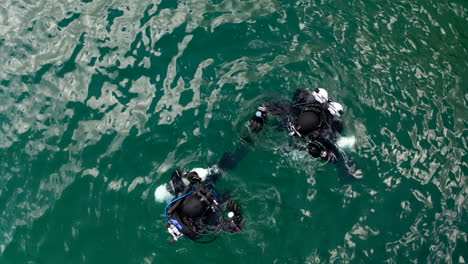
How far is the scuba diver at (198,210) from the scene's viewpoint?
9.41 meters

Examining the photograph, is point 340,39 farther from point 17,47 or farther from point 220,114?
point 17,47

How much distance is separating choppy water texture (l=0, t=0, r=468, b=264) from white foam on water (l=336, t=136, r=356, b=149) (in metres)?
0.15

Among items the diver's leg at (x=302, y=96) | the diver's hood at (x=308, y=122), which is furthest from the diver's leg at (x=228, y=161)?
the diver's leg at (x=302, y=96)

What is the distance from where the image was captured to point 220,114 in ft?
38.0

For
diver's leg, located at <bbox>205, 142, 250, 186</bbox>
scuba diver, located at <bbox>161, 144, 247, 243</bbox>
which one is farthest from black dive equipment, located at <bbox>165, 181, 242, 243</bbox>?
diver's leg, located at <bbox>205, 142, 250, 186</bbox>

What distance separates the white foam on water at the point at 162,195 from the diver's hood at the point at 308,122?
3456mm

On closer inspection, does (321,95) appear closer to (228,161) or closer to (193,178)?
(228,161)

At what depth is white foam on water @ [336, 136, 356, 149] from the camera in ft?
37.3

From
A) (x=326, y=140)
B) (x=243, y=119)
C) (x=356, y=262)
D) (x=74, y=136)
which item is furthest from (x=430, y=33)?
(x=74, y=136)

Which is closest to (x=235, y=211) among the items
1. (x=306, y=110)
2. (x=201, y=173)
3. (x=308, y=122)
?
(x=201, y=173)

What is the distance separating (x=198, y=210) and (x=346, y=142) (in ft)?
14.3

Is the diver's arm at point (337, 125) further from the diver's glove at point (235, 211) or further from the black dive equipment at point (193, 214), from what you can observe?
the black dive equipment at point (193, 214)

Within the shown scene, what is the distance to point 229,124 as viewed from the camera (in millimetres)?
11492

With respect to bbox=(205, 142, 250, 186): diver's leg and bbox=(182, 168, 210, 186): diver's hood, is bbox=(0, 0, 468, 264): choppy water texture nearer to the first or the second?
bbox=(205, 142, 250, 186): diver's leg
